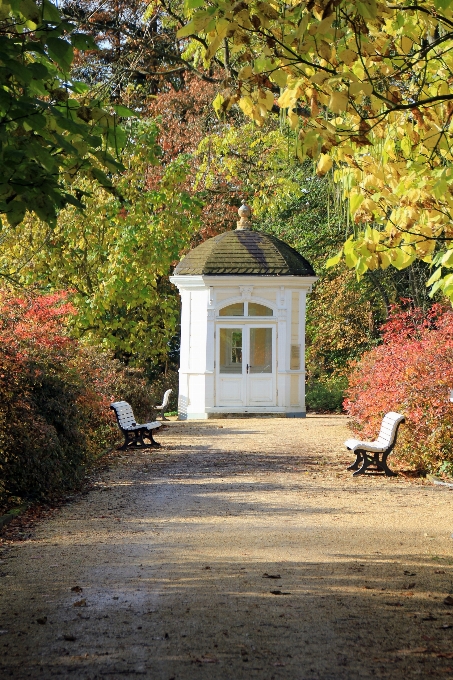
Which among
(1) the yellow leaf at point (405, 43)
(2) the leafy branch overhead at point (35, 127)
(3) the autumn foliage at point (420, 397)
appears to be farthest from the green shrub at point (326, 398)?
(2) the leafy branch overhead at point (35, 127)

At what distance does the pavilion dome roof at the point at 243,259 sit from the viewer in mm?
24266

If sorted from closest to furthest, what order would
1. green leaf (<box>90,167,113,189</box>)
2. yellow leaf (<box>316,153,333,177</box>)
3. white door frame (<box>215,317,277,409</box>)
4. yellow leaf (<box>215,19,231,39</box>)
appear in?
1. green leaf (<box>90,167,113,189</box>)
2. yellow leaf (<box>215,19,231,39</box>)
3. yellow leaf (<box>316,153,333,177</box>)
4. white door frame (<box>215,317,277,409</box>)

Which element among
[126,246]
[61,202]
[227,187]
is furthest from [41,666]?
[227,187]

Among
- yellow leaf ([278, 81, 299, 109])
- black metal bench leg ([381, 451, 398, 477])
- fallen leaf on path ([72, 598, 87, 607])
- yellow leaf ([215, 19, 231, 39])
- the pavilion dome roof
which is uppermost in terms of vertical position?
the pavilion dome roof

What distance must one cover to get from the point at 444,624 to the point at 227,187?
25.7 m

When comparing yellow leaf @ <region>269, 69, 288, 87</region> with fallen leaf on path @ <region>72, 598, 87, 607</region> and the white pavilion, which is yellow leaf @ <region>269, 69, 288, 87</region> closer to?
fallen leaf on path @ <region>72, 598, 87, 607</region>

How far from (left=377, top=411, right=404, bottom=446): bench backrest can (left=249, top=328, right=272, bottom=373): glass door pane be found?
10.8m

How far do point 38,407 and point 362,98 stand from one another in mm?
6070

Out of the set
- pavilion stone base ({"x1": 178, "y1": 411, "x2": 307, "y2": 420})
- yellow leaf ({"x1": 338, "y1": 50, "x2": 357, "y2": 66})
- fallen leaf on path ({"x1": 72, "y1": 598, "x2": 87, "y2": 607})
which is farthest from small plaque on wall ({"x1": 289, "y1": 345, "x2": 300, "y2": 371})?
yellow leaf ({"x1": 338, "y1": 50, "x2": 357, "y2": 66})

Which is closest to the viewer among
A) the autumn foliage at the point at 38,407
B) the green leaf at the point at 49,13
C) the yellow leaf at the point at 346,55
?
the green leaf at the point at 49,13

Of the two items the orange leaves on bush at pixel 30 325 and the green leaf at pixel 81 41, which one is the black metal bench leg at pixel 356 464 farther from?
the green leaf at pixel 81 41

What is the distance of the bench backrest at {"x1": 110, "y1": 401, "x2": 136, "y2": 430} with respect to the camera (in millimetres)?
16855

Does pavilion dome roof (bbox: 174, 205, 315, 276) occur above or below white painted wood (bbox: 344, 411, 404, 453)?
above

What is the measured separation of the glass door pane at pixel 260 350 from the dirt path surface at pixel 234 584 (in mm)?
12061
